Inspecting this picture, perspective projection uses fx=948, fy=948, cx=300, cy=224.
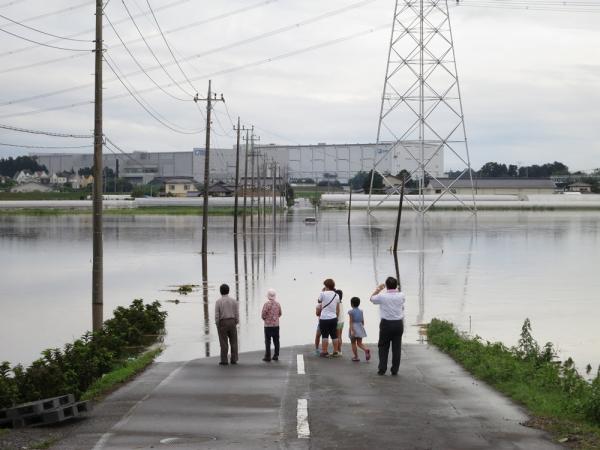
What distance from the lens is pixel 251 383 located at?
1519cm

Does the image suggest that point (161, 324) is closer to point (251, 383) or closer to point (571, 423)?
point (251, 383)

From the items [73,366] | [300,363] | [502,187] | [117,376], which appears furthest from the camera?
[502,187]

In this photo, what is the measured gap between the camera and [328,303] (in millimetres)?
17734

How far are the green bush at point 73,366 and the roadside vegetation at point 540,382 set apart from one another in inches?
259

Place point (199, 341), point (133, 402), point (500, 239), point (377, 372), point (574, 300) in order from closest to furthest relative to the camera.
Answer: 1. point (133, 402)
2. point (377, 372)
3. point (199, 341)
4. point (574, 300)
5. point (500, 239)

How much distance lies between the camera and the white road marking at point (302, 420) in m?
11.2

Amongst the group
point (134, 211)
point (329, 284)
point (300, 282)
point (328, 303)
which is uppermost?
point (329, 284)

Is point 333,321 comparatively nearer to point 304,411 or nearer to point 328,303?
point 328,303

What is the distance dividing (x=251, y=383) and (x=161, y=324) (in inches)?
399

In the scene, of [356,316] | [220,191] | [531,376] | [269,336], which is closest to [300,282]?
[356,316]

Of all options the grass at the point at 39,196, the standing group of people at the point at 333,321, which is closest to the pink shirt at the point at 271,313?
the standing group of people at the point at 333,321

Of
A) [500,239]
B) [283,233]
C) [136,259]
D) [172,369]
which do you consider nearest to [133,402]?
[172,369]

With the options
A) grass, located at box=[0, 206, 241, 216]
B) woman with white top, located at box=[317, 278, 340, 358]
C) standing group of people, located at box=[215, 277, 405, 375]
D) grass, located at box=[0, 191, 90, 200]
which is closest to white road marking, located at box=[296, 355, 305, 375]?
standing group of people, located at box=[215, 277, 405, 375]

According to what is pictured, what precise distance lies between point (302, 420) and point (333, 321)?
5973 millimetres
